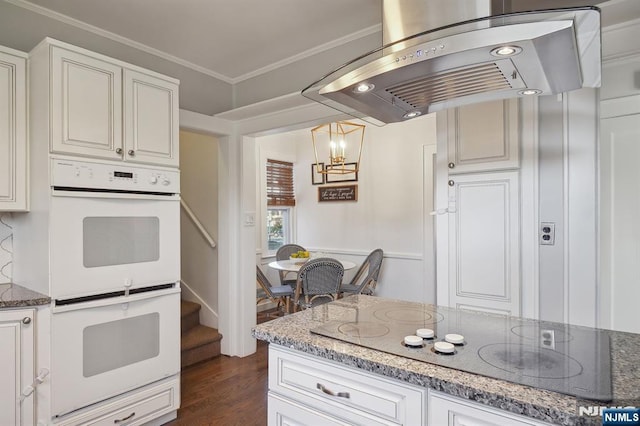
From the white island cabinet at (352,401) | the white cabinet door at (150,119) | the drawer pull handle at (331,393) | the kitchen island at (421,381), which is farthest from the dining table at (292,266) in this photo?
the drawer pull handle at (331,393)

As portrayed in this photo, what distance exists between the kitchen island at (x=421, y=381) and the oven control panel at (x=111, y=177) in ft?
4.31

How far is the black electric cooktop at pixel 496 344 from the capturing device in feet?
3.07

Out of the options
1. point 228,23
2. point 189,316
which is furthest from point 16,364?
point 228,23

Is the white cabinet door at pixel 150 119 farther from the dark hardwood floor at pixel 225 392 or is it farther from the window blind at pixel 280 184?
the window blind at pixel 280 184

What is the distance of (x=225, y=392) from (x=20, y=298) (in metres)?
1.58

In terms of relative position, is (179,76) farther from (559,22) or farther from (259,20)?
(559,22)

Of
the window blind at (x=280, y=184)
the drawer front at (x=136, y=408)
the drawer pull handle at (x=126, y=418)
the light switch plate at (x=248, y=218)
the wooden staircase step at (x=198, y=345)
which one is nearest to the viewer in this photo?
the drawer front at (x=136, y=408)

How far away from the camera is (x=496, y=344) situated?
1191 mm

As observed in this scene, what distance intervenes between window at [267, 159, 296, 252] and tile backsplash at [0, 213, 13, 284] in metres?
3.24

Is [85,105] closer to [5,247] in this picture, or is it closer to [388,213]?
[5,247]

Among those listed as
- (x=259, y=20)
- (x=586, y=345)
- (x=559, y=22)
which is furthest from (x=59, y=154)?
(x=586, y=345)

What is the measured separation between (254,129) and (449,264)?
2.08 meters

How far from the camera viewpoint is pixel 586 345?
3.87 feet

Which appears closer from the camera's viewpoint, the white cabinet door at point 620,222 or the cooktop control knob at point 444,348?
the cooktop control knob at point 444,348
